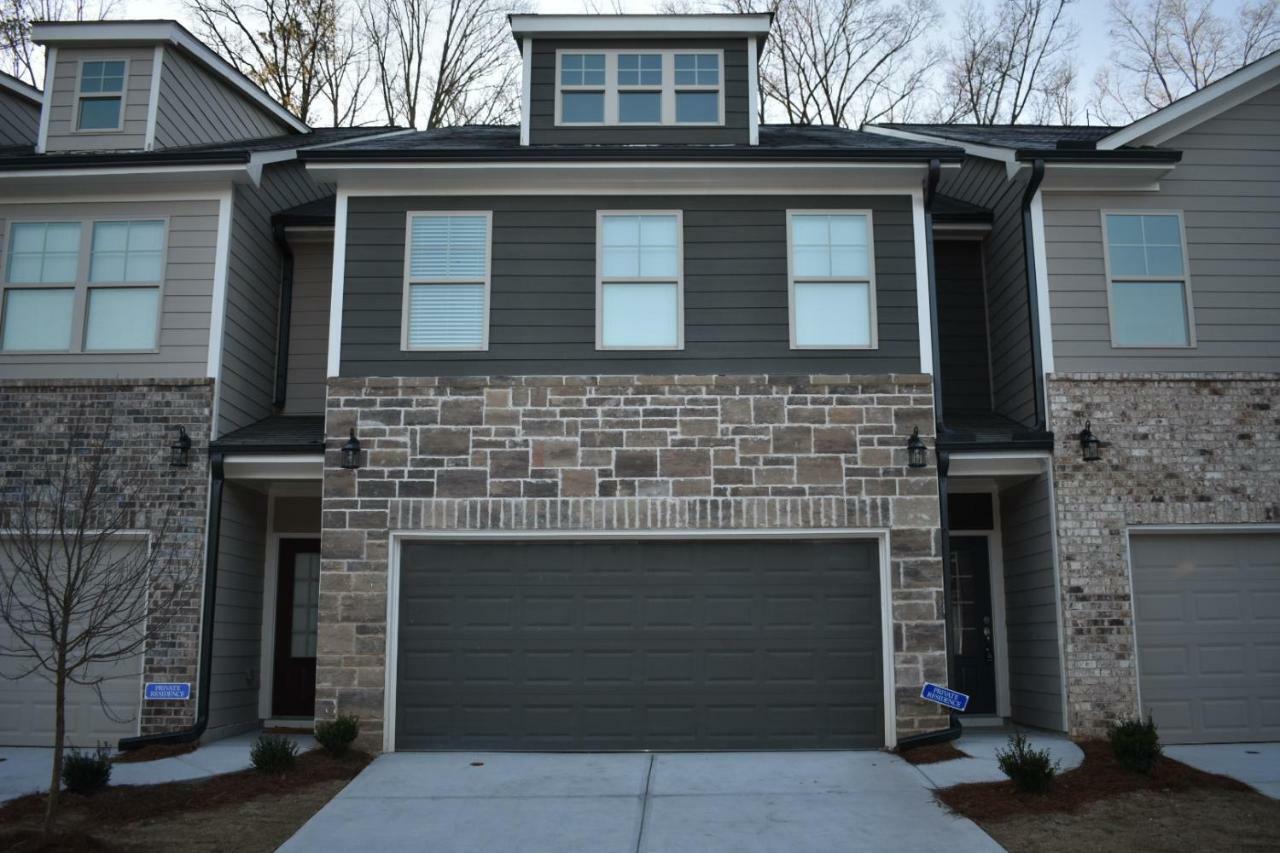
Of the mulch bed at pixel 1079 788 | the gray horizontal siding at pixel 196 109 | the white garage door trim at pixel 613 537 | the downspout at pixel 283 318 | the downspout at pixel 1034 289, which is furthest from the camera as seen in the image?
the downspout at pixel 283 318

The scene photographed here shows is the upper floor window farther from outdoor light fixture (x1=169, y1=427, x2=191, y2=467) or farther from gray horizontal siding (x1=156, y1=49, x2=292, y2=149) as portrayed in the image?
outdoor light fixture (x1=169, y1=427, x2=191, y2=467)

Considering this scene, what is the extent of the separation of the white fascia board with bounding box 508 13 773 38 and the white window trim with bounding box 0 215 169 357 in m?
4.40

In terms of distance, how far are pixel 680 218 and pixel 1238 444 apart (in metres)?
5.98

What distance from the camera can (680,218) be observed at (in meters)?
11.0

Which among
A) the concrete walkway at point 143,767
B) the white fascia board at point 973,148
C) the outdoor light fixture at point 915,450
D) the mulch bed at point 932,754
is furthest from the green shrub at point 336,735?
the white fascia board at point 973,148

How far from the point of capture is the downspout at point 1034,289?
10945 millimetres

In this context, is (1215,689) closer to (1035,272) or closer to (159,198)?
(1035,272)

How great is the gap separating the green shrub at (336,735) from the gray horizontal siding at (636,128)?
6168 mm

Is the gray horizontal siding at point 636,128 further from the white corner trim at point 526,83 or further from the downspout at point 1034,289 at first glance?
the downspout at point 1034,289

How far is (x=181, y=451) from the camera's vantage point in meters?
10.8

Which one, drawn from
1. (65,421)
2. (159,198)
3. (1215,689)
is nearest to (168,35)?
(159,198)

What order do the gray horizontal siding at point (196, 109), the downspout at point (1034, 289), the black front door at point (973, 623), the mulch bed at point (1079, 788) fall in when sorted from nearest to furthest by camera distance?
the mulch bed at point (1079, 788) → the downspout at point (1034, 289) → the black front door at point (973, 623) → the gray horizontal siding at point (196, 109)

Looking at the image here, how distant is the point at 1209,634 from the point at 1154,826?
3.52 meters

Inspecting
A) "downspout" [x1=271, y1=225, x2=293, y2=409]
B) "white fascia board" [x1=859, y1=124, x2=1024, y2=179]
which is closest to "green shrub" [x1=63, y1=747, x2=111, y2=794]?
"downspout" [x1=271, y1=225, x2=293, y2=409]
